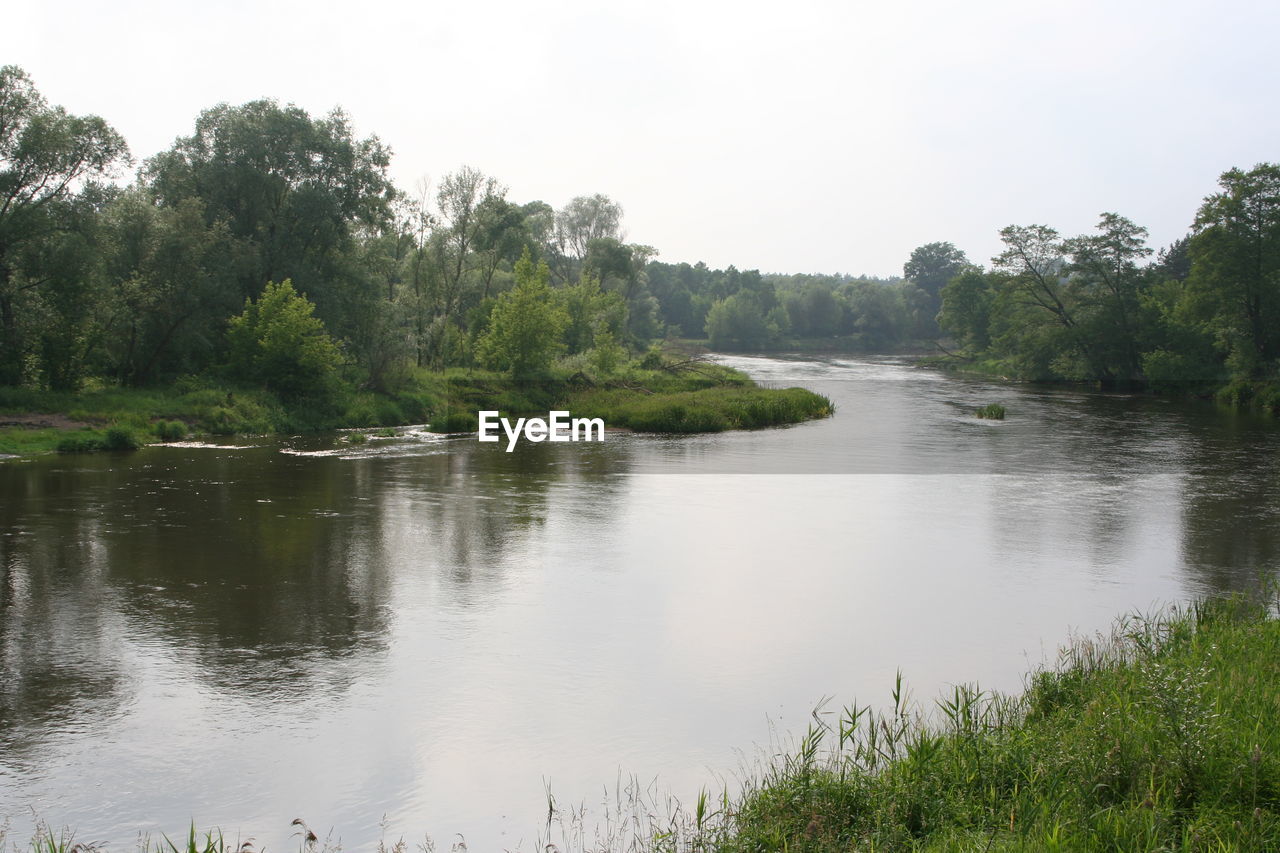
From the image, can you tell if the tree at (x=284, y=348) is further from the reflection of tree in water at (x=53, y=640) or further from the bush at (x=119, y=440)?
the reflection of tree in water at (x=53, y=640)

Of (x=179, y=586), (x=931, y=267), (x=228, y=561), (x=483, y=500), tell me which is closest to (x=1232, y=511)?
(x=483, y=500)

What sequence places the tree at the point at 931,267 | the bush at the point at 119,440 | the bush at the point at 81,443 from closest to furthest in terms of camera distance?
the bush at the point at 81,443 → the bush at the point at 119,440 → the tree at the point at 931,267

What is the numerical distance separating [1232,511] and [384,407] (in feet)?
99.7

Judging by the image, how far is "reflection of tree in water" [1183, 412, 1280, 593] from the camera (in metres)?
15.7

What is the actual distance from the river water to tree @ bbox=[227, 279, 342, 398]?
8626 mm

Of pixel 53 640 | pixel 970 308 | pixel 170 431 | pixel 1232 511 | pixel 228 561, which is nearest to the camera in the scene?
pixel 53 640

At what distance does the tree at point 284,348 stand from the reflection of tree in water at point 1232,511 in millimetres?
29385

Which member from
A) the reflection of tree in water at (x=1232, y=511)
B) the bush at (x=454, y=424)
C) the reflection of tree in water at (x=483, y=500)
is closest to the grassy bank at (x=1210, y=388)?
the reflection of tree in water at (x=1232, y=511)

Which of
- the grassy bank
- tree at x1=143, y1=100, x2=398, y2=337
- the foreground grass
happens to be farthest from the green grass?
the grassy bank

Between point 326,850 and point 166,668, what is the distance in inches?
192

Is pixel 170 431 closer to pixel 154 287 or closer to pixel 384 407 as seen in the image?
pixel 154 287

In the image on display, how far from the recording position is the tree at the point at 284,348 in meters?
36.6

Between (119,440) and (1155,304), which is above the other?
(1155,304)

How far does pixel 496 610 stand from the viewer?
13680mm
